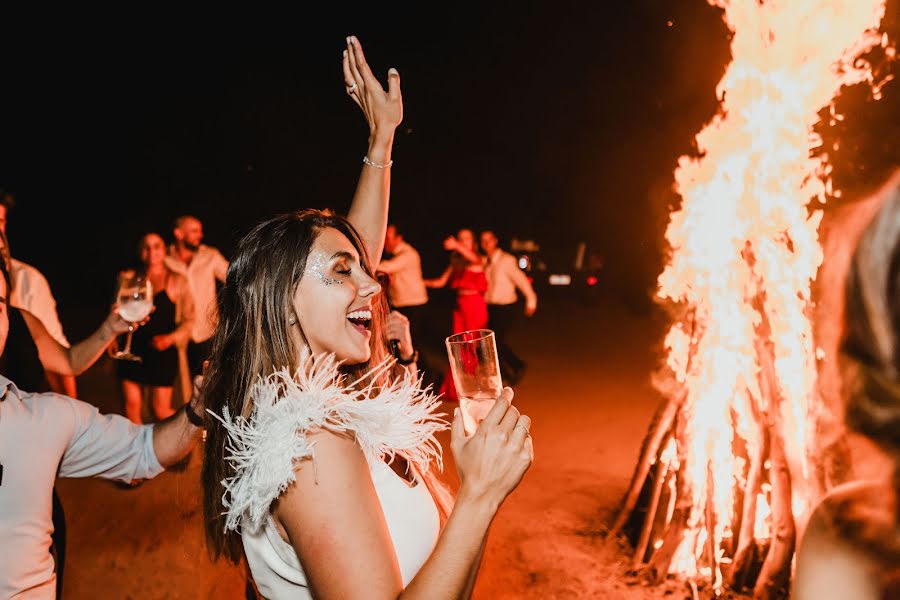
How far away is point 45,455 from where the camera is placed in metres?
2.00

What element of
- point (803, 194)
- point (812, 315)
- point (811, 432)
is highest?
point (803, 194)

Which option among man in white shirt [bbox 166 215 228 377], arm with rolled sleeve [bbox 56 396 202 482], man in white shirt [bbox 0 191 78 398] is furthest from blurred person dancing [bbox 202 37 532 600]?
man in white shirt [bbox 166 215 228 377]

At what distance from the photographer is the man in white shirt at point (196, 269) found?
22.2ft

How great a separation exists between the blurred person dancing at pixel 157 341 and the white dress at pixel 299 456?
4.85 meters

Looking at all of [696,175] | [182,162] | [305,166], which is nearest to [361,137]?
[305,166]

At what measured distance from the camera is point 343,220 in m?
2.27

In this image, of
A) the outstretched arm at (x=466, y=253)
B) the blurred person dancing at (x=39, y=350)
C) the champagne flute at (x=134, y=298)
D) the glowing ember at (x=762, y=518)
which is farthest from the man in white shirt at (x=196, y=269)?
the glowing ember at (x=762, y=518)

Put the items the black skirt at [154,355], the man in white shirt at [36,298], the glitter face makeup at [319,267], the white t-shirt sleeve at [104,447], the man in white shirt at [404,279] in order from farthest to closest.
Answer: the man in white shirt at [404,279], the black skirt at [154,355], the man in white shirt at [36,298], the white t-shirt sleeve at [104,447], the glitter face makeup at [319,267]

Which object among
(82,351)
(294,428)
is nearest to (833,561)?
(294,428)

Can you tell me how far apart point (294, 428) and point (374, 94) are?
158 centimetres

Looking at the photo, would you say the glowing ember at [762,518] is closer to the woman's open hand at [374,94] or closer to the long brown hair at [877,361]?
the woman's open hand at [374,94]

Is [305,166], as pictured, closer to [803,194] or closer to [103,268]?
[103,268]

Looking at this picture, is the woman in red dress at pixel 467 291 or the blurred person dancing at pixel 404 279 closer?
the woman in red dress at pixel 467 291

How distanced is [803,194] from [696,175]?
0.73m
